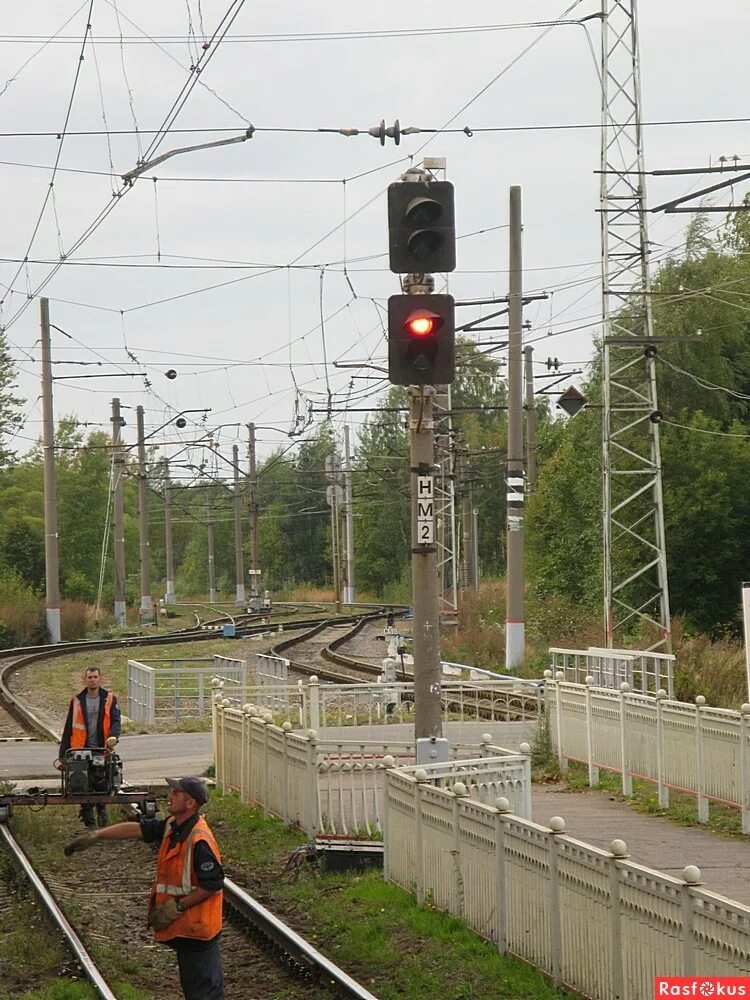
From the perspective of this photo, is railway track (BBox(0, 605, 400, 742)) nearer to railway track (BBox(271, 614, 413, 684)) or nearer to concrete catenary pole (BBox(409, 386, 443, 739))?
railway track (BBox(271, 614, 413, 684))

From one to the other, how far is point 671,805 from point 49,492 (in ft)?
131

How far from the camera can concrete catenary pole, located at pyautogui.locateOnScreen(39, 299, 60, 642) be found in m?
53.2

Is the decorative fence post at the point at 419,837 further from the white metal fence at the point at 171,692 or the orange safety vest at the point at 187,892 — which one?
the white metal fence at the point at 171,692

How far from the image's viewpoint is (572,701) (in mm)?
18953

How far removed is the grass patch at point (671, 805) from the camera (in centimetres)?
1513

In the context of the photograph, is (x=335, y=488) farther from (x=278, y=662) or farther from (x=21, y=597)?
(x=278, y=662)

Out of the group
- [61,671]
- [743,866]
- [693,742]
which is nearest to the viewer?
[743,866]

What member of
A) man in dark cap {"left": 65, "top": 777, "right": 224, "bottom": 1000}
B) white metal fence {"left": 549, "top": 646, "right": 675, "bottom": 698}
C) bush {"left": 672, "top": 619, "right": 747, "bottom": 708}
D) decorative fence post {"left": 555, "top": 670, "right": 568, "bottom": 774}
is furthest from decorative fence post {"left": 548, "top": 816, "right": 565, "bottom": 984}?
bush {"left": 672, "top": 619, "right": 747, "bottom": 708}

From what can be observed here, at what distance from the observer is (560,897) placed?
30.1ft

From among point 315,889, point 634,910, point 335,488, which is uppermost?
point 335,488

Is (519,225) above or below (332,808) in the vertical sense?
above

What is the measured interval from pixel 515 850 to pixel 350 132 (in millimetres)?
10051

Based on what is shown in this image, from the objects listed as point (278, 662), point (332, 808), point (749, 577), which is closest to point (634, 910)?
point (332, 808)

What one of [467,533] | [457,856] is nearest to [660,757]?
[457,856]
